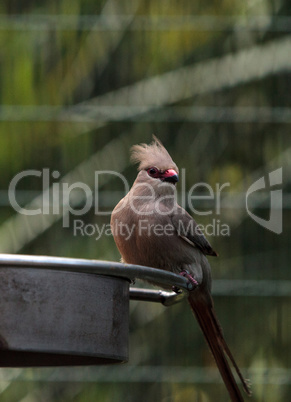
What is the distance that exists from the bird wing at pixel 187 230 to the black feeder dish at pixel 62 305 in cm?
131

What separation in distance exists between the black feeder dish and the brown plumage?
3.78 feet

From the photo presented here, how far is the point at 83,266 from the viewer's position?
1717mm

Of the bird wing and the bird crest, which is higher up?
the bird crest

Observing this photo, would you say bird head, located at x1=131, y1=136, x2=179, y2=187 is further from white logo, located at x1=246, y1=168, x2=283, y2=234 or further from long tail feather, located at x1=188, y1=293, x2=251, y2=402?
white logo, located at x1=246, y1=168, x2=283, y2=234

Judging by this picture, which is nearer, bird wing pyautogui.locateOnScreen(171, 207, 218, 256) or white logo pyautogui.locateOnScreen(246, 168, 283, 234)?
bird wing pyautogui.locateOnScreen(171, 207, 218, 256)

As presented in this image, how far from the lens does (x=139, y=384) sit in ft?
14.0

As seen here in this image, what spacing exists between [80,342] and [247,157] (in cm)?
290

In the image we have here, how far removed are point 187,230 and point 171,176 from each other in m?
0.23

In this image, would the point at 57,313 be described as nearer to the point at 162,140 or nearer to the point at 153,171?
the point at 153,171

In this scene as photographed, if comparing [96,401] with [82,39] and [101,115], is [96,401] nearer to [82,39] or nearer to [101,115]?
[101,115]

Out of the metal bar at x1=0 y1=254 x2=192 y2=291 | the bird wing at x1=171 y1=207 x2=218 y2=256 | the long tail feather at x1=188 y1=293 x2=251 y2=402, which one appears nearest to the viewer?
the metal bar at x1=0 y1=254 x2=192 y2=291

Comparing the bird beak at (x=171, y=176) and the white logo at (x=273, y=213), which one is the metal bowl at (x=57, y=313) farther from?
the white logo at (x=273, y=213)

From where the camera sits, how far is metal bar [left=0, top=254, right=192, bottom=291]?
166cm

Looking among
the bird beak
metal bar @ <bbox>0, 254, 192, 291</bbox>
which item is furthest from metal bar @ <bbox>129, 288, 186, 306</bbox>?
the bird beak
